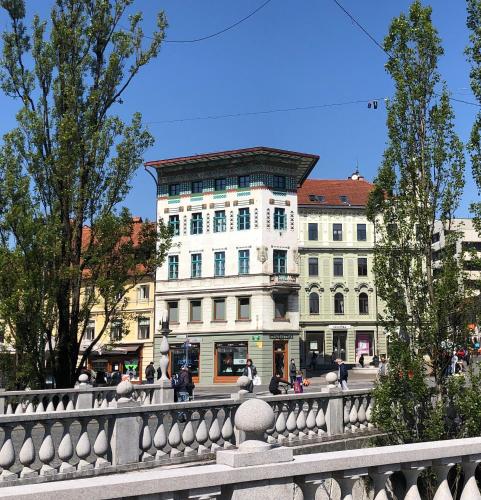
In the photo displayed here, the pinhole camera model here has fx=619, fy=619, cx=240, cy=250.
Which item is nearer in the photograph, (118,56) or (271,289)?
(118,56)

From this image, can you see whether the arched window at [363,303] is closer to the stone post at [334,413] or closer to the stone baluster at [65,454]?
the stone post at [334,413]

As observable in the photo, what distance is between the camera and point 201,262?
4588 cm

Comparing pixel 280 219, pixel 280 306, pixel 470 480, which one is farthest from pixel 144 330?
pixel 470 480

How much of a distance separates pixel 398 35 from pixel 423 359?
582 cm

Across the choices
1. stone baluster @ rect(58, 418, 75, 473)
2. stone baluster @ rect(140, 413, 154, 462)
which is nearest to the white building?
stone baluster @ rect(140, 413, 154, 462)

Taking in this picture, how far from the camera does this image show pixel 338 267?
52594 millimetres

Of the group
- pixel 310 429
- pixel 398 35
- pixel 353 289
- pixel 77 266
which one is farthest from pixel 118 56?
pixel 353 289

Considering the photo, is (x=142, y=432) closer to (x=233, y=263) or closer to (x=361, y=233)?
(x=233, y=263)

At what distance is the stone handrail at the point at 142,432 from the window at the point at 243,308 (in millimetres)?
31214

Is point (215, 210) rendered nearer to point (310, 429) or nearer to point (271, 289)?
point (271, 289)

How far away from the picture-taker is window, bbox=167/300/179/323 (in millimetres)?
46037

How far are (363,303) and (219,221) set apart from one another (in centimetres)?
1537

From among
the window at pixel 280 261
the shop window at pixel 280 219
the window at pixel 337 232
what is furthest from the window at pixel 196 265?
the window at pixel 337 232

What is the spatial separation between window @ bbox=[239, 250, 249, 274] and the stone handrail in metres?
31.8
